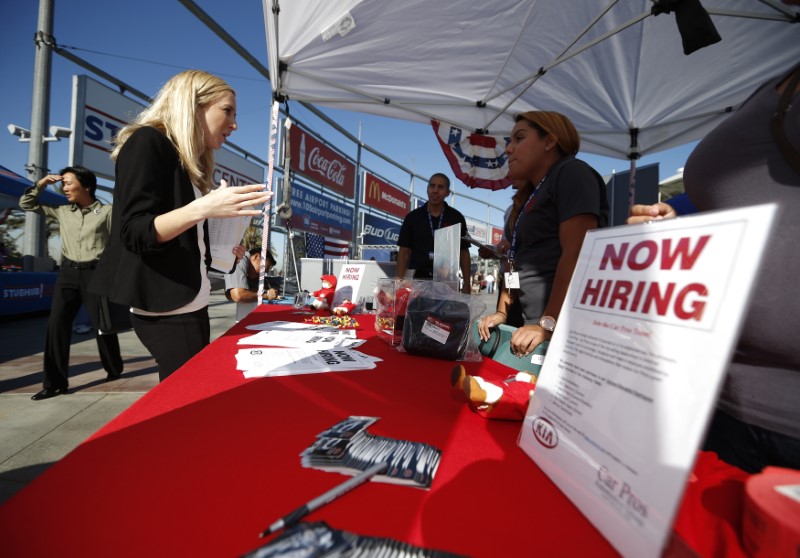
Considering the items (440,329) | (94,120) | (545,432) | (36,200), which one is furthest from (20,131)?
(545,432)

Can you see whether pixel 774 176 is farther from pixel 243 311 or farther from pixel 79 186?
pixel 79 186

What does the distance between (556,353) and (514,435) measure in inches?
6.8

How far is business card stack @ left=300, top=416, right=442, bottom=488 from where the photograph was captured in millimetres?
468

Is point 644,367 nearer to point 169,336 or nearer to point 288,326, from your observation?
point 169,336

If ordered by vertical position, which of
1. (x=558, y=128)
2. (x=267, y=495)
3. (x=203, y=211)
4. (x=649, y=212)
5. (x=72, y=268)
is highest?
(x=558, y=128)

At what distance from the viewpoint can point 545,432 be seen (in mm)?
525

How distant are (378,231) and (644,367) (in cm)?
978

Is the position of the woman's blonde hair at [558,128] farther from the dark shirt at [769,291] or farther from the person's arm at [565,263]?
the dark shirt at [769,291]

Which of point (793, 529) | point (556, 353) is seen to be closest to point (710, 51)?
point (556, 353)

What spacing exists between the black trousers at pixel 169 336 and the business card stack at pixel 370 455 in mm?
884

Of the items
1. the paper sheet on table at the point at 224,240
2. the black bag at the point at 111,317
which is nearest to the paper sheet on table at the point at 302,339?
the paper sheet on table at the point at 224,240

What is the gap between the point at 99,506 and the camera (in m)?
0.39

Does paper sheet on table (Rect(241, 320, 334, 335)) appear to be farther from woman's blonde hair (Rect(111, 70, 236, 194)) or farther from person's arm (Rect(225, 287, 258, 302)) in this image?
person's arm (Rect(225, 287, 258, 302))

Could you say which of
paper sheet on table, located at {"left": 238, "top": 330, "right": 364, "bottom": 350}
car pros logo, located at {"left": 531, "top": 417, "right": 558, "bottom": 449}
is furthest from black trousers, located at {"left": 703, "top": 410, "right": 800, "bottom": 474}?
paper sheet on table, located at {"left": 238, "top": 330, "right": 364, "bottom": 350}
